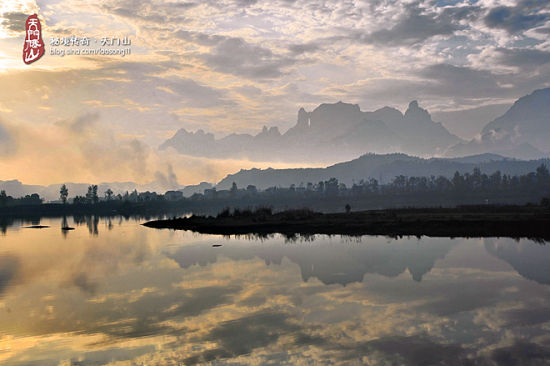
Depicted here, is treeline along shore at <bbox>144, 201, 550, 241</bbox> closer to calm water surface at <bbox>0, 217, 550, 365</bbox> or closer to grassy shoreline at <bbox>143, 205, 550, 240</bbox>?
grassy shoreline at <bbox>143, 205, 550, 240</bbox>

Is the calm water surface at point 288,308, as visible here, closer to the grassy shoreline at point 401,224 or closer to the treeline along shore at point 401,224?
the treeline along shore at point 401,224

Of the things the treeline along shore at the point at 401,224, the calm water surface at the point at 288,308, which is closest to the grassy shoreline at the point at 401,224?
the treeline along shore at the point at 401,224

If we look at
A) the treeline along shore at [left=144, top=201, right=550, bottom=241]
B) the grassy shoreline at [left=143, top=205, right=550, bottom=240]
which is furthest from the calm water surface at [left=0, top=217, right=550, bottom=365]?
the grassy shoreline at [left=143, top=205, right=550, bottom=240]

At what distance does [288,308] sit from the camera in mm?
24438

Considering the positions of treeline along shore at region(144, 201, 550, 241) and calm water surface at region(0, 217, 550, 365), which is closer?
calm water surface at region(0, 217, 550, 365)

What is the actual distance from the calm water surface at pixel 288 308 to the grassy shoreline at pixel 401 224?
46.8 ft

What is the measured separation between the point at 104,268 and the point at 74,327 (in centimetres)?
1995

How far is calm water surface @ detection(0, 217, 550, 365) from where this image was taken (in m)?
17.8

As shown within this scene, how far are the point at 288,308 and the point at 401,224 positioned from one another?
48.4m

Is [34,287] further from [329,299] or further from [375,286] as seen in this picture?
[375,286]

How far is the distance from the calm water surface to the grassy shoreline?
14278 mm

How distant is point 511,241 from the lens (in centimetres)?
4938

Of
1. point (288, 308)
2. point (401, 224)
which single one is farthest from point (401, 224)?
point (288, 308)

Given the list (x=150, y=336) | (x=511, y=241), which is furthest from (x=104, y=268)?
(x=511, y=241)
